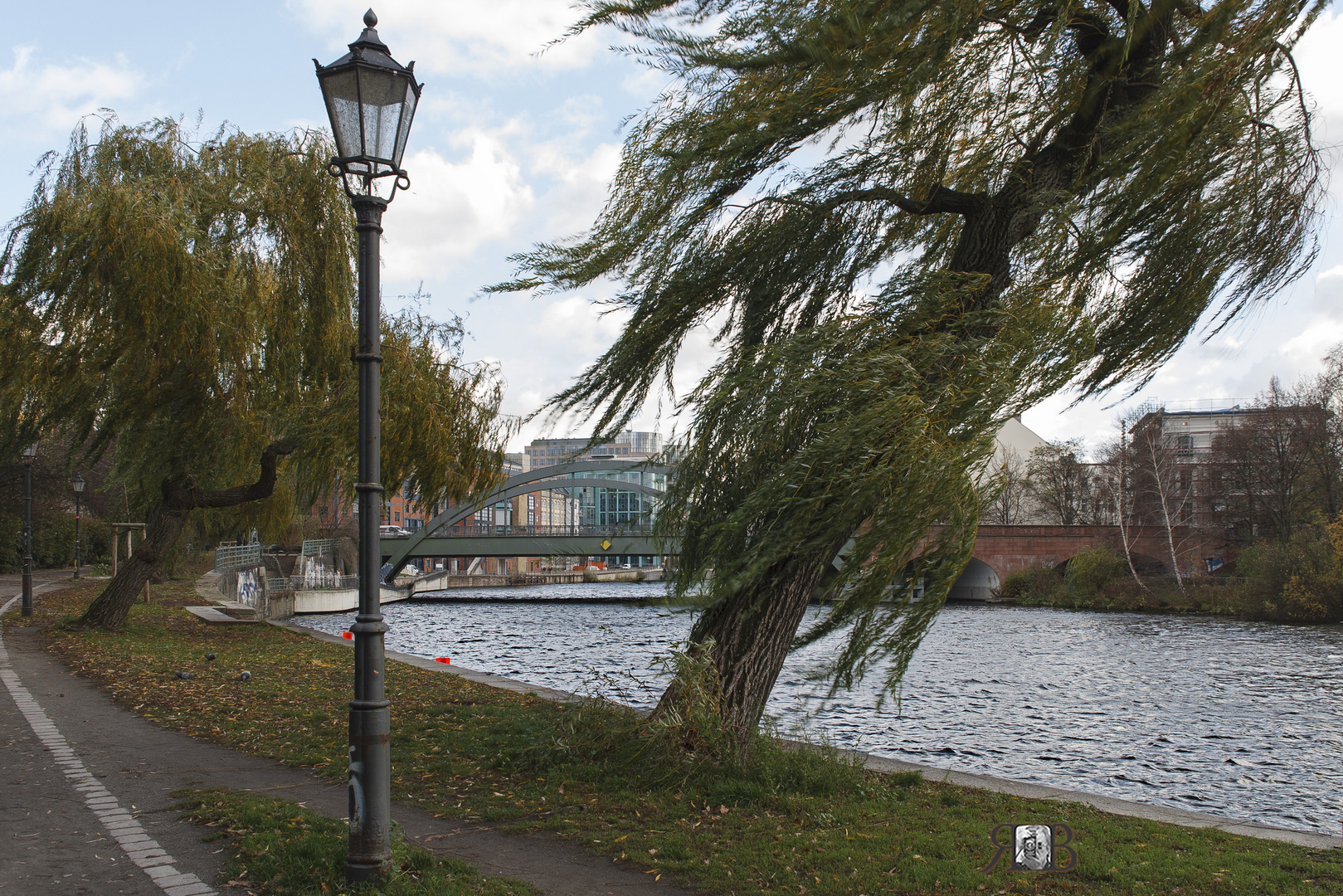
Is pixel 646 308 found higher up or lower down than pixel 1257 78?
lower down

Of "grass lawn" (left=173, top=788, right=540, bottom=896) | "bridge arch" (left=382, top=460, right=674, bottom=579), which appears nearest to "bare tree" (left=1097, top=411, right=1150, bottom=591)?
"bridge arch" (left=382, top=460, right=674, bottom=579)

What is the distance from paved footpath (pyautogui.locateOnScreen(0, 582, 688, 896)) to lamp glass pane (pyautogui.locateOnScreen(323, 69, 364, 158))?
343 centimetres

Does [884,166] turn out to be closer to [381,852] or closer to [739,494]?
[739,494]

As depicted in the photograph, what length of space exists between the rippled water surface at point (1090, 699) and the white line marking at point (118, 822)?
9.48ft

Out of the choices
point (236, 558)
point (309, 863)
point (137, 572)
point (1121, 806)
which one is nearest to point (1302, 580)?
point (1121, 806)

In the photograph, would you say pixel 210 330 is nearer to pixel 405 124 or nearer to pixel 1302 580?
pixel 405 124

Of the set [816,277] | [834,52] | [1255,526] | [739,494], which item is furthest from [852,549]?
[1255,526]

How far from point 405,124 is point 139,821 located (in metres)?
4.18

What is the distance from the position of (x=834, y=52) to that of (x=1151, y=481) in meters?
45.2

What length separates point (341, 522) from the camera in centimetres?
6800

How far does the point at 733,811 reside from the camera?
5.88 meters

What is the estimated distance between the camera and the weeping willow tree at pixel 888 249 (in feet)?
18.3

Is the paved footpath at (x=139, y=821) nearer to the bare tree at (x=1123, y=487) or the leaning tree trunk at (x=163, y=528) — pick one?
the leaning tree trunk at (x=163, y=528)

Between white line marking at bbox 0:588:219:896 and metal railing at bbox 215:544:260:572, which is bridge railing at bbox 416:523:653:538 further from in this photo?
metal railing at bbox 215:544:260:572
